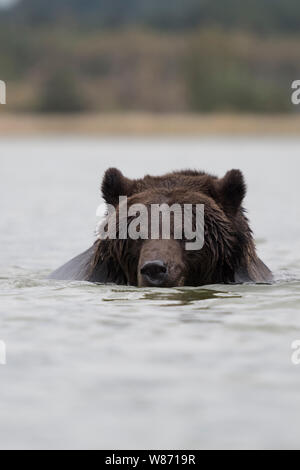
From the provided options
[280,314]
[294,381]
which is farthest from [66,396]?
[280,314]

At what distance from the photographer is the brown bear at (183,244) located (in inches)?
320

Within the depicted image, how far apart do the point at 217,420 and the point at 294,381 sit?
82 centimetres

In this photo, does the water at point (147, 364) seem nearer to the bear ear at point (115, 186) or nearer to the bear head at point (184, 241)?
the bear head at point (184, 241)

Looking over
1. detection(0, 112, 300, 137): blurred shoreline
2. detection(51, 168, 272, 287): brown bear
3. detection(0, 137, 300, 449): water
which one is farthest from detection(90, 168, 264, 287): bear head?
detection(0, 112, 300, 137): blurred shoreline

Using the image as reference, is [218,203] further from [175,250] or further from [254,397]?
[254,397]

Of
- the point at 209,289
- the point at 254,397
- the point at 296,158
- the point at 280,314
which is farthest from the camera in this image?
the point at 296,158

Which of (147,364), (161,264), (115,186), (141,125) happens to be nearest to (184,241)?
(161,264)

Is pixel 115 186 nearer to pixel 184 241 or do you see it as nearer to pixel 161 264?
pixel 184 241

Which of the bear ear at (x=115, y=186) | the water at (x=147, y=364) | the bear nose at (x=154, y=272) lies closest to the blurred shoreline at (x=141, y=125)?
the bear ear at (x=115, y=186)

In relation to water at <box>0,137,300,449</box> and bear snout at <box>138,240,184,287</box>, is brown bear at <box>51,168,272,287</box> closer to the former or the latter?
bear snout at <box>138,240,184,287</box>

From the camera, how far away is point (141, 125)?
6881cm

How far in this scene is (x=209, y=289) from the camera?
27.7 ft

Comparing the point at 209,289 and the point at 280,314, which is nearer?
the point at 280,314

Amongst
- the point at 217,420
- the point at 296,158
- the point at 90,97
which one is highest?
the point at 90,97
